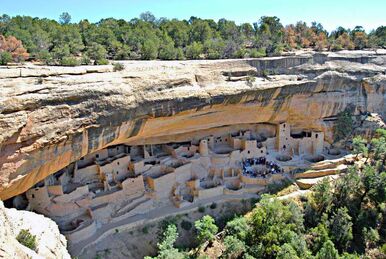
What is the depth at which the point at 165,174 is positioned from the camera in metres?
17.8

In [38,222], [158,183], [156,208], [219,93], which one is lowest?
[156,208]

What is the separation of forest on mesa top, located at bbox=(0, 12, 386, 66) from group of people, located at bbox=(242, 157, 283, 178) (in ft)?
21.1

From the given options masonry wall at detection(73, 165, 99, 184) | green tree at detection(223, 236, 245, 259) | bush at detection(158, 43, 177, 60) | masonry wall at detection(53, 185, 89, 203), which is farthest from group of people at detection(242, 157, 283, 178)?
masonry wall at detection(53, 185, 89, 203)

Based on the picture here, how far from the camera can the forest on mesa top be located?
18.0 m

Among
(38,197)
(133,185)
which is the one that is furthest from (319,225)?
(38,197)

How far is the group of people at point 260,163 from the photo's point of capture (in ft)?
65.4

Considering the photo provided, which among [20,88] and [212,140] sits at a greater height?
[20,88]

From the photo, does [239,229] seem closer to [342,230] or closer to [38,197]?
[342,230]

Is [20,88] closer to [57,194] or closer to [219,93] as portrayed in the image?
[57,194]

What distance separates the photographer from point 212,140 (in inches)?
825

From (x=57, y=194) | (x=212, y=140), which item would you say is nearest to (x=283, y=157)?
(x=212, y=140)

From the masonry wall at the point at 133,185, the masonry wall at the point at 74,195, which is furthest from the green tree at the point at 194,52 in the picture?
the masonry wall at the point at 74,195

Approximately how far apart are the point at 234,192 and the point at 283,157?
15.5 feet

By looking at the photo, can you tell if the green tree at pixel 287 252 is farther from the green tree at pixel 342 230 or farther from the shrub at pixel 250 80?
the shrub at pixel 250 80
